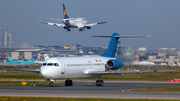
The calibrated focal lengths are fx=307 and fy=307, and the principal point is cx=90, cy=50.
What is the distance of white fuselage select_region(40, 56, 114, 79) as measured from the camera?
4306 centimetres

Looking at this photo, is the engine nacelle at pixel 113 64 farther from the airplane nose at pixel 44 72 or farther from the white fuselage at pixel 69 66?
the airplane nose at pixel 44 72

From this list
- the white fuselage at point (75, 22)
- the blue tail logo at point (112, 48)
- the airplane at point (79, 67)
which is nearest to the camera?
the airplane at point (79, 67)

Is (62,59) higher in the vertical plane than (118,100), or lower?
higher

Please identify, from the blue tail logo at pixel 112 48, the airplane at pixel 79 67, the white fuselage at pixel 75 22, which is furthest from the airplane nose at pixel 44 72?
the white fuselage at pixel 75 22

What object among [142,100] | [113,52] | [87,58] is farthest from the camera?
[113,52]

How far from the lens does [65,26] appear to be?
86.2m

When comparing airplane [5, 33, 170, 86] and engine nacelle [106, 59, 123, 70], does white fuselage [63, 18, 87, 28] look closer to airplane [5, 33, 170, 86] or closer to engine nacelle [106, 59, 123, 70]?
airplane [5, 33, 170, 86]

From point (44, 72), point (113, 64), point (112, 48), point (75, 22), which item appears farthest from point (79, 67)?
point (75, 22)

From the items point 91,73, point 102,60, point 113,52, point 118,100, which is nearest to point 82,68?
point 91,73

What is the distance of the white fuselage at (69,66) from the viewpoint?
43.1m

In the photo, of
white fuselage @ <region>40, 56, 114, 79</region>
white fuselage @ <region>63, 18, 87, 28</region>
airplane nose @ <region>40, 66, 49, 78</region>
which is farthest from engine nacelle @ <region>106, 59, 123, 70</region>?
white fuselage @ <region>63, 18, 87, 28</region>

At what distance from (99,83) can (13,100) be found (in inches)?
833

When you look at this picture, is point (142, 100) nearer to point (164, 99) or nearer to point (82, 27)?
point (164, 99)

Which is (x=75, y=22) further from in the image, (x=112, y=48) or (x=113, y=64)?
(x=113, y=64)
